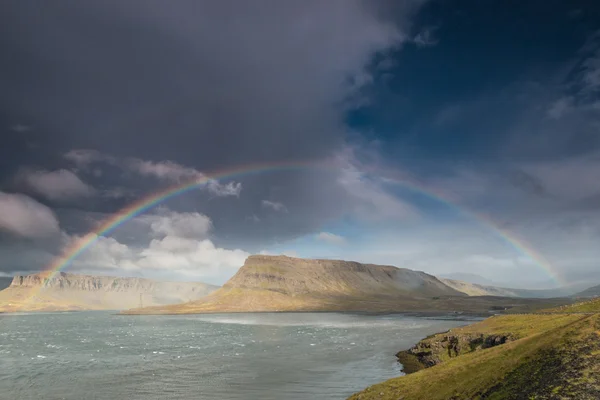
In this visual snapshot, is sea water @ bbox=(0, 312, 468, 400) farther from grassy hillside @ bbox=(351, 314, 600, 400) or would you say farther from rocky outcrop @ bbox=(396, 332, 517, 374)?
grassy hillside @ bbox=(351, 314, 600, 400)

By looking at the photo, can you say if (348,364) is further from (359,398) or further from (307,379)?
(359,398)

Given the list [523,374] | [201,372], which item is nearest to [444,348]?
[201,372]

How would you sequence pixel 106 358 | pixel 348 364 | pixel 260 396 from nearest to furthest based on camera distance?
pixel 260 396
pixel 348 364
pixel 106 358

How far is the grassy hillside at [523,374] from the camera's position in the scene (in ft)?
Result: 76.0

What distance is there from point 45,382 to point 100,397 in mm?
16468

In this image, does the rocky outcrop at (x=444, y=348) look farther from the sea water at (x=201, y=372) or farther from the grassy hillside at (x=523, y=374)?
the grassy hillside at (x=523, y=374)

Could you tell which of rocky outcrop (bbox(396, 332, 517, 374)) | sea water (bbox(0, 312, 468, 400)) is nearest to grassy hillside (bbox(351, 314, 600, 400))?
sea water (bbox(0, 312, 468, 400))

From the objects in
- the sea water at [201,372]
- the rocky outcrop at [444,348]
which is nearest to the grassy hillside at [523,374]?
the sea water at [201,372]

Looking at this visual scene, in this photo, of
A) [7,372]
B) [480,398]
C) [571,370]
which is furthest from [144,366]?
[571,370]

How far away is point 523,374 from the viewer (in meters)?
26.4

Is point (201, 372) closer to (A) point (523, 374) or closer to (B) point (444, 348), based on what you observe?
(B) point (444, 348)

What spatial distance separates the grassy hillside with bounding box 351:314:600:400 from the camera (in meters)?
23.2

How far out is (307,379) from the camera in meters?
53.4

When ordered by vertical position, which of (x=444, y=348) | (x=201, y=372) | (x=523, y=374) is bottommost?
(x=201, y=372)
